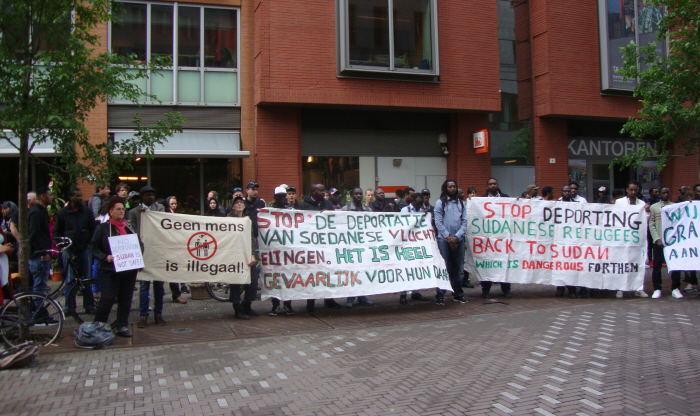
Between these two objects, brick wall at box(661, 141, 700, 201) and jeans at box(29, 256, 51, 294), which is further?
brick wall at box(661, 141, 700, 201)

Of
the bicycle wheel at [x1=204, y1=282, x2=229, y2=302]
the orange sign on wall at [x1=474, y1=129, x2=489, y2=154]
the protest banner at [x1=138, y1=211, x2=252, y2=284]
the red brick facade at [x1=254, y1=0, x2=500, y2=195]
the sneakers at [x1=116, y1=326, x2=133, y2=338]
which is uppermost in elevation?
the red brick facade at [x1=254, y1=0, x2=500, y2=195]

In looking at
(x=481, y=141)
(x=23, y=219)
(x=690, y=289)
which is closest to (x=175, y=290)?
(x=23, y=219)

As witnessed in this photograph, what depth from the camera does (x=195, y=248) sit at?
8.23 meters

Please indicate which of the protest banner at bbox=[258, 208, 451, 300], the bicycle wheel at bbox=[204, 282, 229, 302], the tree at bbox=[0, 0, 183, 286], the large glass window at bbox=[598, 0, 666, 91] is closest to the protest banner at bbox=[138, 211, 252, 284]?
the protest banner at bbox=[258, 208, 451, 300]

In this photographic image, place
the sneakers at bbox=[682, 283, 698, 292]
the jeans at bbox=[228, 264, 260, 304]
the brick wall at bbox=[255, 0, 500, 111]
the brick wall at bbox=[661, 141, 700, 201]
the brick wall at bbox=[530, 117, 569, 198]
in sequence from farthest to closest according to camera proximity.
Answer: the brick wall at bbox=[661, 141, 700, 201] < the brick wall at bbox=[530, 117, 569, 198] < the brick wall at bbox=[255, 0, 500, 111] < the sneakers at bbox=[682, 283, 698, 292] < the jeans at bbox=[228, 264, 260, 304]

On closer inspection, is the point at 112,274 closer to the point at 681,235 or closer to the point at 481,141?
the point at 681,235

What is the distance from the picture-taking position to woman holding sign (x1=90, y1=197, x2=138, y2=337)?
6.99m

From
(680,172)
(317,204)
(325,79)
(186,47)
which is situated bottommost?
(317,204)

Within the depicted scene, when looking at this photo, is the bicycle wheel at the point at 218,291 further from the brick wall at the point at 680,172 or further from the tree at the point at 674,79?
the brick wall at the point at 680,172

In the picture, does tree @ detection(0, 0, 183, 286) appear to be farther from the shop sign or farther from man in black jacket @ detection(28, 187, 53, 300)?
the shop sign

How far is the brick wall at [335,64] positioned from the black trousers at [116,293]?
7.99 meters

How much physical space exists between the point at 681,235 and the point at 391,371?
23.6 feet

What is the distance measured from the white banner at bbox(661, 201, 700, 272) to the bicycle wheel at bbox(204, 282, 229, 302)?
26.6ft

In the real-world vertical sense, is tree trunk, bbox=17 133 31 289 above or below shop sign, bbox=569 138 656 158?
below
